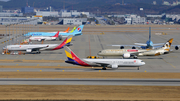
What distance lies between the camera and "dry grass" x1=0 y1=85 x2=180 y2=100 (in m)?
47.1

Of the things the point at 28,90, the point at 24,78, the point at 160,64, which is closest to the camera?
the point at 28,90

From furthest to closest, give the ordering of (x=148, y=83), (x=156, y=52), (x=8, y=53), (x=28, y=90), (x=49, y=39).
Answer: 1. (x=49, y=39)
2. (x=8, y=53)
3. (x=156, y=52)
4. (x=148, y=83)
5. (x=28, y=90)

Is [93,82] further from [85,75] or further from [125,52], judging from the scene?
[125,52]

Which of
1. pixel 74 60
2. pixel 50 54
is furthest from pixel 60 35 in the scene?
pixel 74 60

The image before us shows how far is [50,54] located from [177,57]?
44.9m

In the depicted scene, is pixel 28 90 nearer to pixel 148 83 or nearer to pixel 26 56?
pixel 148 83

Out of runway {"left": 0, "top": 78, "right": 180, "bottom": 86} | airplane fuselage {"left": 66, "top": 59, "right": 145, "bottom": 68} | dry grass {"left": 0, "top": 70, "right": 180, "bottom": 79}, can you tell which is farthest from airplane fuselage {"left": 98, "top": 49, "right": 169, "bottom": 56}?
runway {"left": 0, "top": 78, "right": 180, "bottom": 86}

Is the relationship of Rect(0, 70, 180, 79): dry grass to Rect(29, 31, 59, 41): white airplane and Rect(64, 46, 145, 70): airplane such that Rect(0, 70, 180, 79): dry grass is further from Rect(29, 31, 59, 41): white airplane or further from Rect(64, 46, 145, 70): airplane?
Rect(29, 31, 59, 41): white airplane

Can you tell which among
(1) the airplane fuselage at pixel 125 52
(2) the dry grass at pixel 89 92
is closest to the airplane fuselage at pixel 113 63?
(2) the dry grass at pixel 89 92

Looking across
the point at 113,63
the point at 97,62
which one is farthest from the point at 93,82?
the point at 113,63

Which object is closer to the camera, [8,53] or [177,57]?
[177,57]

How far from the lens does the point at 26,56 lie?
306 feet

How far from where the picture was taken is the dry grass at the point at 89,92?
47.1 meters

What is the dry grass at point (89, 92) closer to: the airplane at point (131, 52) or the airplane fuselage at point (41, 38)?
the airplane at point (131, 52)
